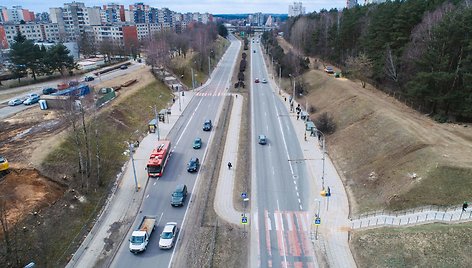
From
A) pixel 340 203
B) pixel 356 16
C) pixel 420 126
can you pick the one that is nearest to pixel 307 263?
pixel 340 203

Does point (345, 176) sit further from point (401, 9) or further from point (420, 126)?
point (401, 9)

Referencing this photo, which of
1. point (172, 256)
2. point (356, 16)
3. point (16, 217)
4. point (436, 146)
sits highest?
point (356, 16)

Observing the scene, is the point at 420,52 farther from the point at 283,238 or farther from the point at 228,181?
the point at 283,238

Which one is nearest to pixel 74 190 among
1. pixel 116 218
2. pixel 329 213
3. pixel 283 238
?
pixel 116 218

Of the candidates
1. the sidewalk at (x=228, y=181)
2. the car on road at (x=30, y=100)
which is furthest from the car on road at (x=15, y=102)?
the sidewalk at (x=228, y=181)

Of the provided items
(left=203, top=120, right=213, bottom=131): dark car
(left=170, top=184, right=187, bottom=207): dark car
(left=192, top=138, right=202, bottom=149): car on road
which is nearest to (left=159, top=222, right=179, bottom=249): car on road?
(left=170, top=184, right=187, bottom=207): dark car

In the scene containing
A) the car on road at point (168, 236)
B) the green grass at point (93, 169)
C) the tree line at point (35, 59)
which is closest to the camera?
the car on road at point (168, 236)

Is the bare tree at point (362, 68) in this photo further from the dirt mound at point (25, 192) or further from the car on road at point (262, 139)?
the dirt mound at point (25, 192)

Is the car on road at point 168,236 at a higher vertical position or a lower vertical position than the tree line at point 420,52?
lower
